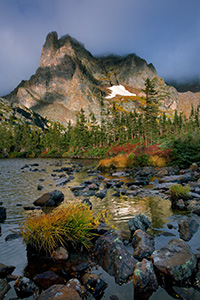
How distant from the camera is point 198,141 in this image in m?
29.2

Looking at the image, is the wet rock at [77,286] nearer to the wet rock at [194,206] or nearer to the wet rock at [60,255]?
the wet rock at [60,255]

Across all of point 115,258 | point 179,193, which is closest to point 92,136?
point 179,193

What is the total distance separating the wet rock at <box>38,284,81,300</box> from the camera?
390 centimetres

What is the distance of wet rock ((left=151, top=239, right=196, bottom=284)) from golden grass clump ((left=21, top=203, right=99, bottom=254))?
2.44 metres

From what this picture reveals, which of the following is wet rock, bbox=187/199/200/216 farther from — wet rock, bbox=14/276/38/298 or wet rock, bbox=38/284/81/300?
wet rock, bbox=14/276/38/298

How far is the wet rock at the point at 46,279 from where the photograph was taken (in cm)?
478

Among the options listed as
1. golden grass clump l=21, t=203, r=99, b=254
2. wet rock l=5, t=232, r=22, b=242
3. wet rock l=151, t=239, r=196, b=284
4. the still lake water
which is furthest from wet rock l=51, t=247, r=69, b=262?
wet rock l=151, t=239, r=196, b=284

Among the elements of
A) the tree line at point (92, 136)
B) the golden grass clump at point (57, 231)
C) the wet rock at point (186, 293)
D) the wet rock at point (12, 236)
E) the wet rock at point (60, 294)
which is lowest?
the wet rock at point (12, 236)

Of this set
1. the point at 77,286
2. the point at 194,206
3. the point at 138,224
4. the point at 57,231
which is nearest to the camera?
the point at 77,286

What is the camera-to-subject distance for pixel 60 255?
5.91 metres

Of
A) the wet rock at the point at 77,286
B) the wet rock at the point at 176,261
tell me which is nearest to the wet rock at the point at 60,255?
the wet rock at the point at 77,286

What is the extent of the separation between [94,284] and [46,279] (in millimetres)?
1394

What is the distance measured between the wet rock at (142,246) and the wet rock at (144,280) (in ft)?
3.95

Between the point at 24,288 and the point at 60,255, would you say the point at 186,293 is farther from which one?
the point at 24,288
